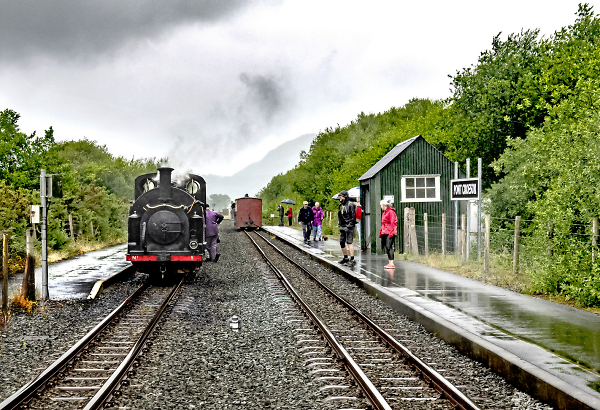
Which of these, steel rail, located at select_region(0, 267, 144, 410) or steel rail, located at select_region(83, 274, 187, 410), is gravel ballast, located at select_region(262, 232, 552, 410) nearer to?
steel rail, located at select_region(83, 274, 187, 410)

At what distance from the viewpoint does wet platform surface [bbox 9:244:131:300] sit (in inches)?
468

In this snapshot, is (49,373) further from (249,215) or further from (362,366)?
(249,215)

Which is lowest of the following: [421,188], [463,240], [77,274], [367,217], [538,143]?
[77,274]

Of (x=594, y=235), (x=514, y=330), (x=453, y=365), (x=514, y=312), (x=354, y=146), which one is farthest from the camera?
(x=354, y=146)

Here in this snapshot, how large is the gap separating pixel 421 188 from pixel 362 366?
569 inches

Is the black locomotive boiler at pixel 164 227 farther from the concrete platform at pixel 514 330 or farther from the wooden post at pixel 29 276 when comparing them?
the concrete platform at pixel 514 330

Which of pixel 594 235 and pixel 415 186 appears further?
pixel 415 186

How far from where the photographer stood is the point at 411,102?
71.7m

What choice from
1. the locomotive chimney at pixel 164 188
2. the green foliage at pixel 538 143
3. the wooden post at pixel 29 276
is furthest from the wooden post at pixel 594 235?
the wooden post at pixel 29 276

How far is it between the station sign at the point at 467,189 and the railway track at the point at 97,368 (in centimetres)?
796

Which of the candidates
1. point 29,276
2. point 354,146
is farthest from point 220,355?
point 354,146

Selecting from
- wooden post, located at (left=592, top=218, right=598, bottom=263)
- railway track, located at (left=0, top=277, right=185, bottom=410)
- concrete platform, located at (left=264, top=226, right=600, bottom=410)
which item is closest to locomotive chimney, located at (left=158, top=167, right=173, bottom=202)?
railway track, located at (left=0, top=277, right=185, bottom=410)

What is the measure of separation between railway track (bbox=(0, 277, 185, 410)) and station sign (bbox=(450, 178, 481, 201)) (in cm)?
796

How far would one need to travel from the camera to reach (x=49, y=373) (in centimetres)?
596
